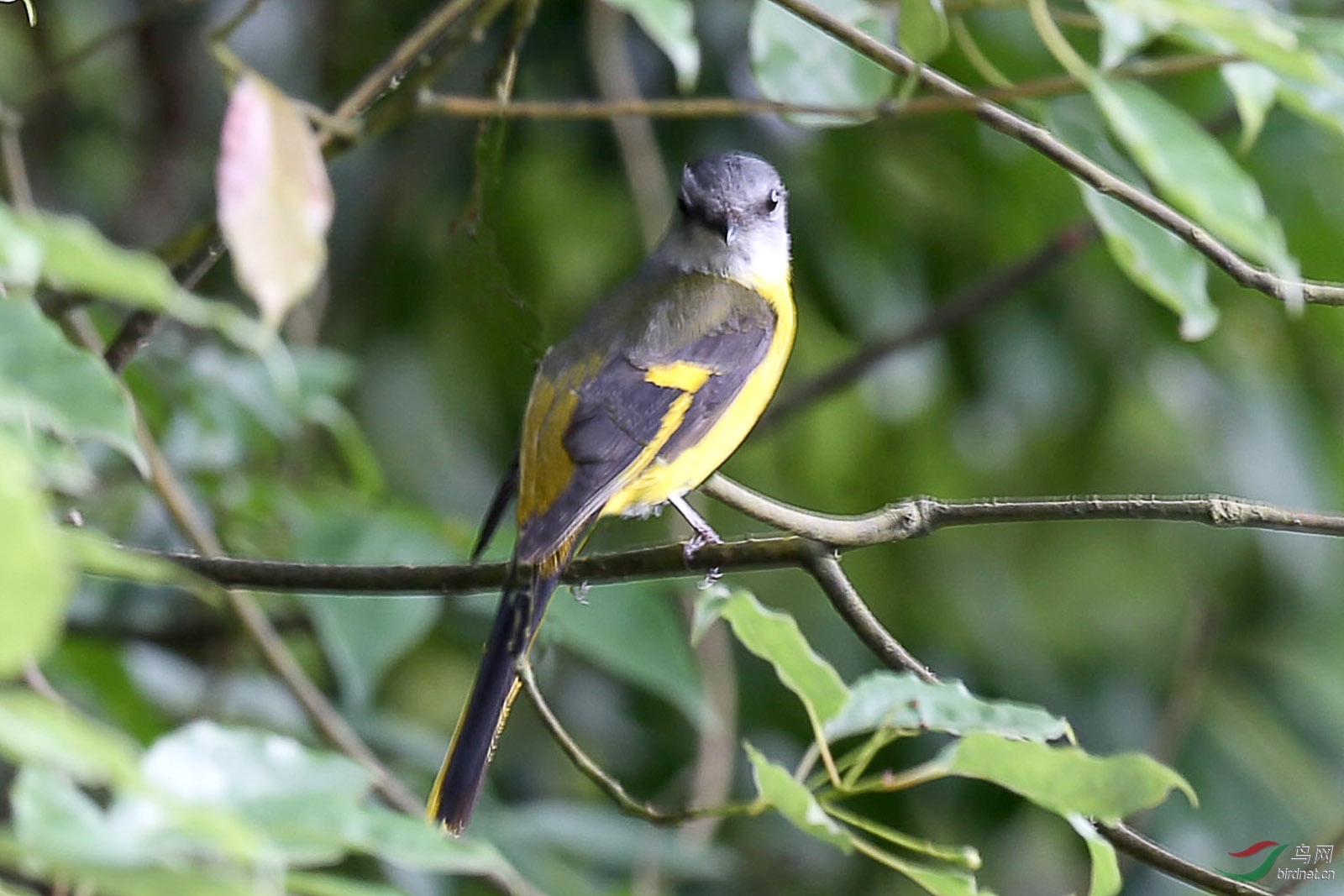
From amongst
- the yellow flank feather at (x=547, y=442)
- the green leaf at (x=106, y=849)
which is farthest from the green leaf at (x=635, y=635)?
the green leaf at (x=106, y=849)

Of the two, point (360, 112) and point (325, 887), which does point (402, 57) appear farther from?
point (325, 887)

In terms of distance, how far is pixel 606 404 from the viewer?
7.52 ft

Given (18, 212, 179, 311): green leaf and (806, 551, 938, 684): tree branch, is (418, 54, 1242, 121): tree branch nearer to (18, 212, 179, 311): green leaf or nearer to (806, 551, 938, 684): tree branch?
(806, 551, 938, 684): tree branch

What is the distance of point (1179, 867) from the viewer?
153 cm

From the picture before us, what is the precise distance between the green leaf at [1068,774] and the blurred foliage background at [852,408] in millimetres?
1999

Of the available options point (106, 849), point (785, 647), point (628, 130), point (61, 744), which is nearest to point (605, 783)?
point (785, 647)

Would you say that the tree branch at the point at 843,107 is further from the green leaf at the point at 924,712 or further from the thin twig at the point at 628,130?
the thin twig at the point at 628,130

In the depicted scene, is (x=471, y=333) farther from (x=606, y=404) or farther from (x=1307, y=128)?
(x=1307, y=128)

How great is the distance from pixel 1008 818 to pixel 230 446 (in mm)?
1897

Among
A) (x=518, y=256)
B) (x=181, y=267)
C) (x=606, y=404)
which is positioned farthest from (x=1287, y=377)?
(x=181, y=267)

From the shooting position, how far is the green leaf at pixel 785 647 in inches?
47.1

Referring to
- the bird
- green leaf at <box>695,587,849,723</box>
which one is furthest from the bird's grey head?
green leaf at <box>695,587,849,723</box>

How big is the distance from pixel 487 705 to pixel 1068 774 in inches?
38.4

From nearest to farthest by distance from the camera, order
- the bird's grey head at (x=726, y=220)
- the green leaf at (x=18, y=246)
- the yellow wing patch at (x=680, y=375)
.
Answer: the green leaf at (x=18, y=246) < the yellow wing patch at (x=680, y=375) < the bird's grey head at (x=726, y=220)
